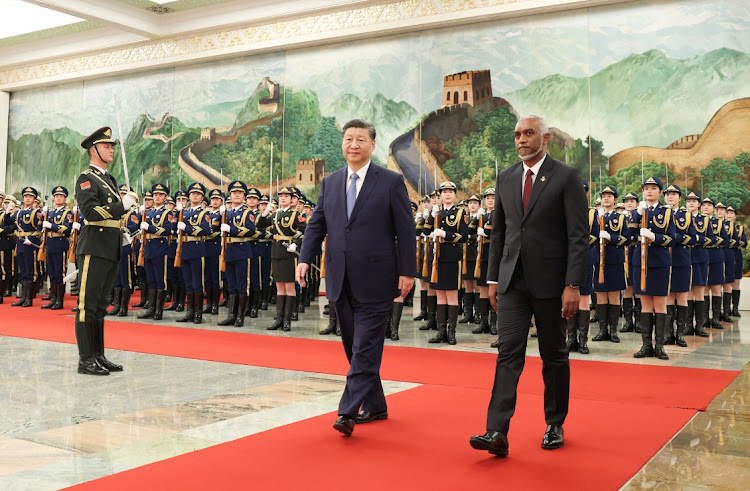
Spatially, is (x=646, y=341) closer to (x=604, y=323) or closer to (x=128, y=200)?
(x=604, y=323)

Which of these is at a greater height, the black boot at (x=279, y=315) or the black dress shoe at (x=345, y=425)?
the black boot at (x=279, y=315)

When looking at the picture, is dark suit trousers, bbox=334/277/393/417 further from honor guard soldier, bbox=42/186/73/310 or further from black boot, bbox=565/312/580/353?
honor guard soldier, bbox=42/186/73/310

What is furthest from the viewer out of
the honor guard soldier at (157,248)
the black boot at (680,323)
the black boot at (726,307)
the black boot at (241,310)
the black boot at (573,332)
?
the black boot at (726,307)

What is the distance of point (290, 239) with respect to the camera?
8898 mm

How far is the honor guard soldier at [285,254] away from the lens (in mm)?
8732

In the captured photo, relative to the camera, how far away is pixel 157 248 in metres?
10.0

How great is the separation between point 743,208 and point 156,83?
14.4m

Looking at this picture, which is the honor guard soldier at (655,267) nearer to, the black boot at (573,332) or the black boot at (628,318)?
the black boot at (573,332)

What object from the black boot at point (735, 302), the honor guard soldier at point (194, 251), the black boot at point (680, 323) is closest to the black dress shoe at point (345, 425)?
the black boot at point (680, 323)

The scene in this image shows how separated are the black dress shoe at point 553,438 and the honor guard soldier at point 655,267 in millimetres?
3558

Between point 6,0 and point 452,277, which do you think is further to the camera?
point 6,0

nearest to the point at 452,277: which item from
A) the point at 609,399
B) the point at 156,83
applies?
the point at 609,399

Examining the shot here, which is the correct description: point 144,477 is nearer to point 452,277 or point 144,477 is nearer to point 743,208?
point 452,277

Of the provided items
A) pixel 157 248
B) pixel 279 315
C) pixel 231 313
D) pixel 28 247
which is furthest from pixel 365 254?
pixel 28 247
